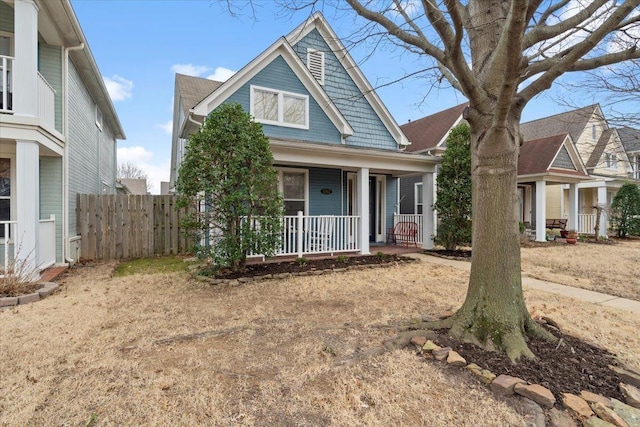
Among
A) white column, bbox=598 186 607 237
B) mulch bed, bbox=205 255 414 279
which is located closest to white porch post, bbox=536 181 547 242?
white column, bbox=598 186 607 237

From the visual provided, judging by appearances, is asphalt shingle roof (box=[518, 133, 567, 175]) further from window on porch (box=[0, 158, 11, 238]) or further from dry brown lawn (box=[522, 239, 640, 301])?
window on porch (box=[0, 158, 11, 238])

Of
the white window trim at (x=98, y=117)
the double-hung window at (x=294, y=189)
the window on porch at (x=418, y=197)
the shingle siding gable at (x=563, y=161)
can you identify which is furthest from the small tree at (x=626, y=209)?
the white window trim at (x=98, y=117)

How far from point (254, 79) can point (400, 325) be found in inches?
339

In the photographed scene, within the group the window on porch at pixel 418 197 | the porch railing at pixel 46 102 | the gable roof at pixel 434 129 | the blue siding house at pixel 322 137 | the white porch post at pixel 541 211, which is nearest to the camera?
the porch railing at pixel 46 102

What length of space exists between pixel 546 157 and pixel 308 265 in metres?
12.3

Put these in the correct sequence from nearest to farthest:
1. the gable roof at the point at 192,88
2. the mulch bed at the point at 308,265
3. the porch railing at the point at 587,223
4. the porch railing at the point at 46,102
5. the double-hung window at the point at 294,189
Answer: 1. the porch railing at the point at 46,102
2. the mulch bed at the point at 308,265
3. the double-hung window at the point at 294,189
4. the gable roof at the point at 192,88
5. the porch railing at the point at 587,223

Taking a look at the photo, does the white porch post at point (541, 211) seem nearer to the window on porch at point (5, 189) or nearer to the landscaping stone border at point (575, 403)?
the landscaping stone border at point (575, 403)

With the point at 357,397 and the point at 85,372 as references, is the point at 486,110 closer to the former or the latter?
the point at 357,397

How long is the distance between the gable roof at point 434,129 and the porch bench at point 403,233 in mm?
4555

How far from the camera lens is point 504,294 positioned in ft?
11.0

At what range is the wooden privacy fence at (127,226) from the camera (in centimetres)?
888

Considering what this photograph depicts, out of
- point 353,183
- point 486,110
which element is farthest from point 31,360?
point 353,183

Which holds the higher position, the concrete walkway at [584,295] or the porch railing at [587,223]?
the porch railing at [587,223]

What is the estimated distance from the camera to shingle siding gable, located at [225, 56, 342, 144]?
390 inches
